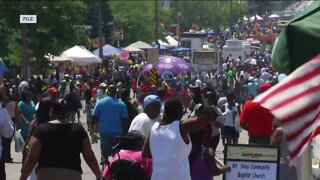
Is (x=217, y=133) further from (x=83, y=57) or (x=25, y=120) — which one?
(x=83, y=57)

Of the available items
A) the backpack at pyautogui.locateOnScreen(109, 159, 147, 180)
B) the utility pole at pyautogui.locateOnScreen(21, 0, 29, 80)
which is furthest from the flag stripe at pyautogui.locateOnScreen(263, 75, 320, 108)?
the utility pole at pyautogui.locateOnScreen(21, 0, 29, 80)

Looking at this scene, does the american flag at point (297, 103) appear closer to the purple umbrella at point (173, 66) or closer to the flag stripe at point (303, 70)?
the flag stripe at point (303, 70)

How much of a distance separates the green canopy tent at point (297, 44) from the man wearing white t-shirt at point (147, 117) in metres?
6.11

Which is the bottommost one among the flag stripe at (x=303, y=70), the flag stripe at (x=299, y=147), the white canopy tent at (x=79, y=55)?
the white canopy tent at (x=79, y=55)

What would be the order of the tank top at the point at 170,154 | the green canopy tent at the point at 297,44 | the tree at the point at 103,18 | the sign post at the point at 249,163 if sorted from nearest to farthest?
the green canopy tent at the point at 297,44, the tank top at the point at 170,154, the sign post at the point at 249,163, the tree at the point at 103,18

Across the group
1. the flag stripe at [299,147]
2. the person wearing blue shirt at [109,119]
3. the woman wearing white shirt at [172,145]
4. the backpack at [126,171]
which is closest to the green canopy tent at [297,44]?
the flag stripe at [299,147]

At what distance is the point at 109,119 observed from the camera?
15594 millimetres

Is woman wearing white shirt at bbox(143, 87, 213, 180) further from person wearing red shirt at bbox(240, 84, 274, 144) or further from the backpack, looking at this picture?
person wearing red shirt at bbox(240, 84, 274, 144)

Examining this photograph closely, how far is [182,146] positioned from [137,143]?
0.89 meters

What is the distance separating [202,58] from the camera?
195 feet

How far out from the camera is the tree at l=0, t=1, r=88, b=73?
128 ft

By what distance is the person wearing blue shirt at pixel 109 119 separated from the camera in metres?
15.6

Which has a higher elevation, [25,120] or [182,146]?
[182,146]

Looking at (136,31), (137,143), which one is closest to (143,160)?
(137,143)
